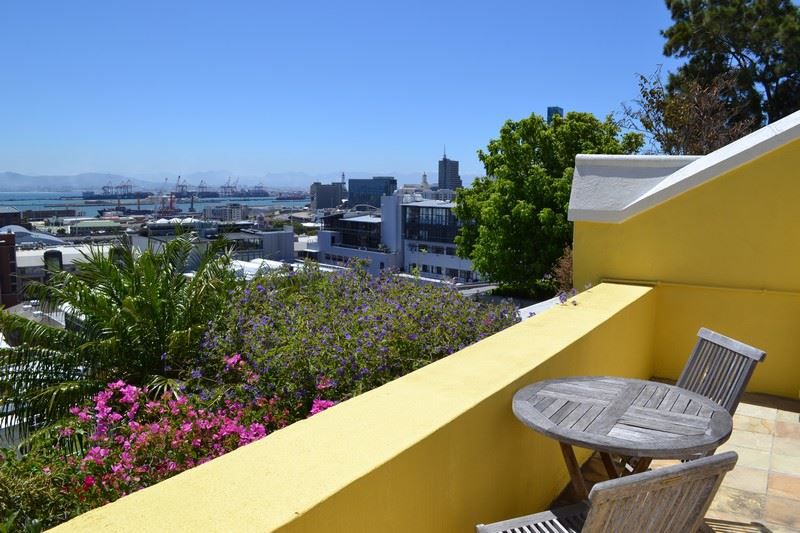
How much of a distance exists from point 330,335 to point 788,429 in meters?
3.60

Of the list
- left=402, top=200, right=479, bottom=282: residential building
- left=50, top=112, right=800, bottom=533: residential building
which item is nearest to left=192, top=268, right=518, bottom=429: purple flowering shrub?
left=50, top=112, right=800, bottom=533: residential building

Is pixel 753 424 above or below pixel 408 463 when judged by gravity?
below


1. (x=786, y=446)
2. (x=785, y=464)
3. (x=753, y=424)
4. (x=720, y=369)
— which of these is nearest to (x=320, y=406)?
(x=720, y=369)

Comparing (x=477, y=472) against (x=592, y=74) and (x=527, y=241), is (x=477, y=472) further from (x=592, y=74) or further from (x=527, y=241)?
(x=592, y=74)

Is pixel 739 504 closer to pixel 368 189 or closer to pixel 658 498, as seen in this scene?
pixel 658 498

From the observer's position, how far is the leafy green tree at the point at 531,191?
1758 centimetres

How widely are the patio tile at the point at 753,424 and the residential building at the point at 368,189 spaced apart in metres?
164

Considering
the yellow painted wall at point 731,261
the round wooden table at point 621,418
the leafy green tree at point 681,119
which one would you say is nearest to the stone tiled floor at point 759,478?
the yellow painted wall at point 731,261

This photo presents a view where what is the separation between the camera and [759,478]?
3.76m

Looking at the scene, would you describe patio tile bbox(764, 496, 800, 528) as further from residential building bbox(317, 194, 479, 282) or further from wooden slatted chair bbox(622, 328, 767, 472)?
residential building bbox(317, 194, 479, 282)

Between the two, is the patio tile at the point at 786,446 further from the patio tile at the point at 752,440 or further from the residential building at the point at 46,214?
the residential building at the point at 46,214

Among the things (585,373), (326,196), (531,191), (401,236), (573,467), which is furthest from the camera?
(326,196)

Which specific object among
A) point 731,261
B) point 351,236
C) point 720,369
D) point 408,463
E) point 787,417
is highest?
point 731,261

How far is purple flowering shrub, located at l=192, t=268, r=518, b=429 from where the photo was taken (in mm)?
3701
